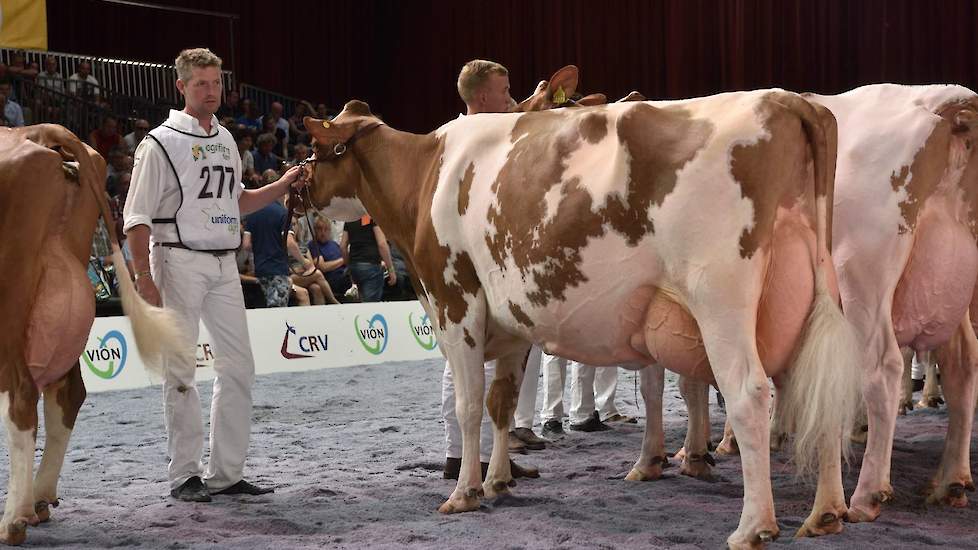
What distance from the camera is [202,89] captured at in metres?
5.22

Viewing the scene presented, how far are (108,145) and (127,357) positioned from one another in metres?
6.57

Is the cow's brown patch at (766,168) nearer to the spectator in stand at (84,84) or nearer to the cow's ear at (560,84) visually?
the cow's ear at (560,84)

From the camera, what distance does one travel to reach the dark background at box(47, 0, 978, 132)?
16000 mm

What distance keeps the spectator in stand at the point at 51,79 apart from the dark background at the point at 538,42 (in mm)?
3781

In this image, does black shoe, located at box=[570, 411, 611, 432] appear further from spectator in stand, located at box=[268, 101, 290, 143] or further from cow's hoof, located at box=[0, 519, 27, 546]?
spectator in stand, located at box=[268, 101, 290, 143]

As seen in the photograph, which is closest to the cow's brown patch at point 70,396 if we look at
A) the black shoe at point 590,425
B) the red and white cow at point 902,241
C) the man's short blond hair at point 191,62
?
the man's short blond hair at point 191,62

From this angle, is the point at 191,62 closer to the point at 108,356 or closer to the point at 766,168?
the point at 766,168

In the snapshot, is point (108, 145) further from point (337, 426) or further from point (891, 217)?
point (891, 217)

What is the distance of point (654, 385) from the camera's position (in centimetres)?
544

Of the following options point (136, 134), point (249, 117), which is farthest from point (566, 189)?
point (249, 117)

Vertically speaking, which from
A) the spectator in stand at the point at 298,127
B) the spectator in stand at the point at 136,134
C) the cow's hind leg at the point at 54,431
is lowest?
A: the cow's hind leg at the point at 54,431

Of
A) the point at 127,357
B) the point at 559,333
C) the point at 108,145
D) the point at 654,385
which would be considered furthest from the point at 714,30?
the point at 559,333

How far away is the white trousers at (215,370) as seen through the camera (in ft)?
16.7

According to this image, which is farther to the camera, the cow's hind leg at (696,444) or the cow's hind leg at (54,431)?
the cow's hind leg at (696,444)
